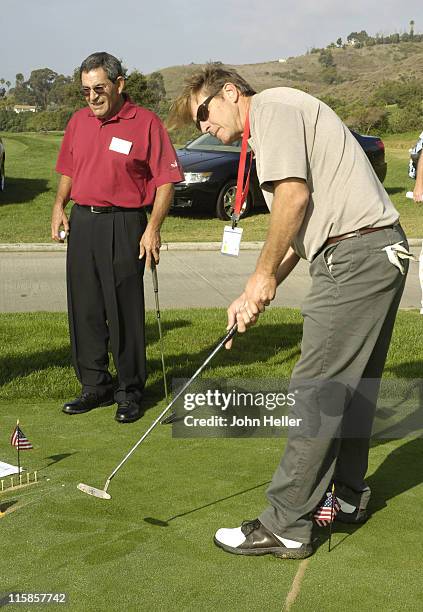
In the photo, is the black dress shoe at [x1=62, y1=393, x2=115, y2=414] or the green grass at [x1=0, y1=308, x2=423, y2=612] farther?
the black dress shoe at [x1=62, y1=393, x2=115, y2=414]

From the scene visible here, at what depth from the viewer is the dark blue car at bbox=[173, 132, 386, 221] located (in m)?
17.3

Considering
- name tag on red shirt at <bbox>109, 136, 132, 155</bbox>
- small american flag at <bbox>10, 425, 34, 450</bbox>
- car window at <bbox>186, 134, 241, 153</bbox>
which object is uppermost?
name tag on red shirt at <bbox>109, 136, 132, 155</bbox>

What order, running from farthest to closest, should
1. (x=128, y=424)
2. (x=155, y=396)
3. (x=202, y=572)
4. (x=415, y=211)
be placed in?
(x=415, y=211), (x=155, y=396), (x=128, y=424), (x=202, y=572)

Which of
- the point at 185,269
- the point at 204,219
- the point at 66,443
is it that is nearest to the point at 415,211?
the point at 204,219

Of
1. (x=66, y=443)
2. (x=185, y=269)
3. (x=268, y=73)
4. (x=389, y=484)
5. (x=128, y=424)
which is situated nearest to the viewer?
(x=389, y=484)

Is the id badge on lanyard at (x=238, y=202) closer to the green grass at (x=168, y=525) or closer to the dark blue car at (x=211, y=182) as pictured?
the green grass at (x=168, y=525)

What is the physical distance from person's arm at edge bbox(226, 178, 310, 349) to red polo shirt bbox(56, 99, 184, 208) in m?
2.33

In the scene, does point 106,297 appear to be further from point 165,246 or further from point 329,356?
point 165,246

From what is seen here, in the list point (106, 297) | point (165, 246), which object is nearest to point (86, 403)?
point (106, 297)

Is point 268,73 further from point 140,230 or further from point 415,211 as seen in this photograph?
point 140,230

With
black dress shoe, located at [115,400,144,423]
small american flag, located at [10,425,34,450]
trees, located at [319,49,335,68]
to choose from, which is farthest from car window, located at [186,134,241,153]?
trees, located at [319,49,335,68]

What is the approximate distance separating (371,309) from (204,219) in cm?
1441

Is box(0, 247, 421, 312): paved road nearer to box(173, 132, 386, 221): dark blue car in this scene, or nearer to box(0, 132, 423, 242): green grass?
box(0, 132, 423, 242): green grass

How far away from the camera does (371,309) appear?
395 centimetres
